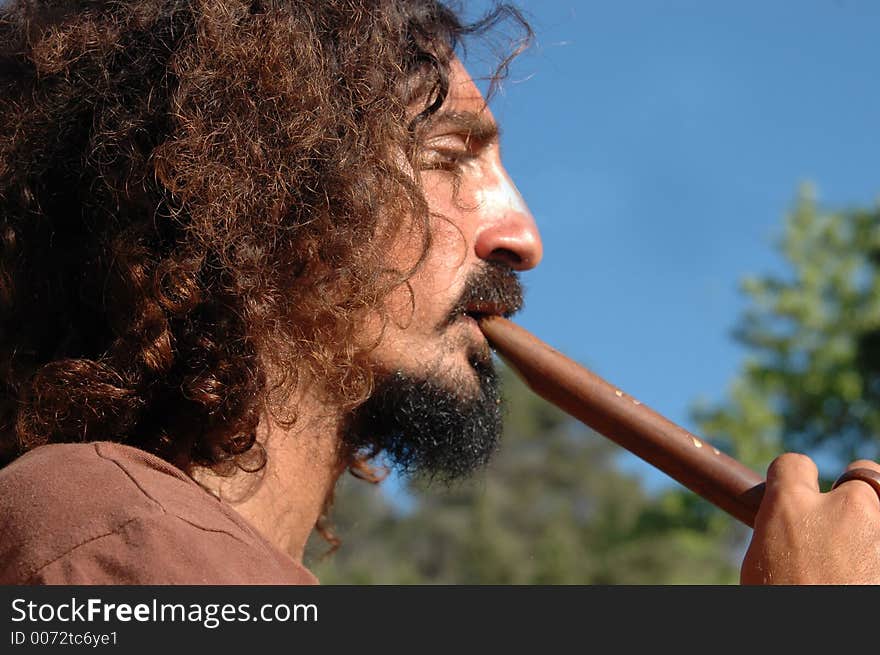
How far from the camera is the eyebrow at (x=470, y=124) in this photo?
3.03 metres

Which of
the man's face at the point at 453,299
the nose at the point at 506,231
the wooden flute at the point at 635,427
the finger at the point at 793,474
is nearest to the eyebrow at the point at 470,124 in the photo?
the man's face at the point at 453,299

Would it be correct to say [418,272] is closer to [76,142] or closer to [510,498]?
[76,142]

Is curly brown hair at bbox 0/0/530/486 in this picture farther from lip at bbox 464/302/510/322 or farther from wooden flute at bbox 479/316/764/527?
wooden flute at bbox 479/316/764/527

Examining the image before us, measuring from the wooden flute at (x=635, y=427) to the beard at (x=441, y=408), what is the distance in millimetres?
117

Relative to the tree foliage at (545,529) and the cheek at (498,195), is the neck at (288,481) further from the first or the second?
the tree foliage at (545,529)

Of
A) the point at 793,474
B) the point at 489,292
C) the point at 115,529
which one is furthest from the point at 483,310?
the point at 115,529

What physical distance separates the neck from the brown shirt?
17.1 inches

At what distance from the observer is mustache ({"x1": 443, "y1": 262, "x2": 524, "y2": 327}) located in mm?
2922

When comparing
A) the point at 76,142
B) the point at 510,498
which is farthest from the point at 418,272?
the point at 510,498

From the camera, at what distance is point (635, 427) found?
2598 mm

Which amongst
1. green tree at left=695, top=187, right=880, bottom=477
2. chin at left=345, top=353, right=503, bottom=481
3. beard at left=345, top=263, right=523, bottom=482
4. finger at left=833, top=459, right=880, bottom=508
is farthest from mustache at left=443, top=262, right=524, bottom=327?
green tree at left=695, top=187, right=880, bottom=477

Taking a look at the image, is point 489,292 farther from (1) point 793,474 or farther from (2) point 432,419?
(1) point 793,474

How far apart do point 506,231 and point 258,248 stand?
69 centimetres

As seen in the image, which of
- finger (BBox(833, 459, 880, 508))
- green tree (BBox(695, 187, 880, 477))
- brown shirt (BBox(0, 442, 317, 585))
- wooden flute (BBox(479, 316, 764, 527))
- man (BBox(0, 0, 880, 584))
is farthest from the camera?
green tree (BBox(695, 187, 880, 477))
